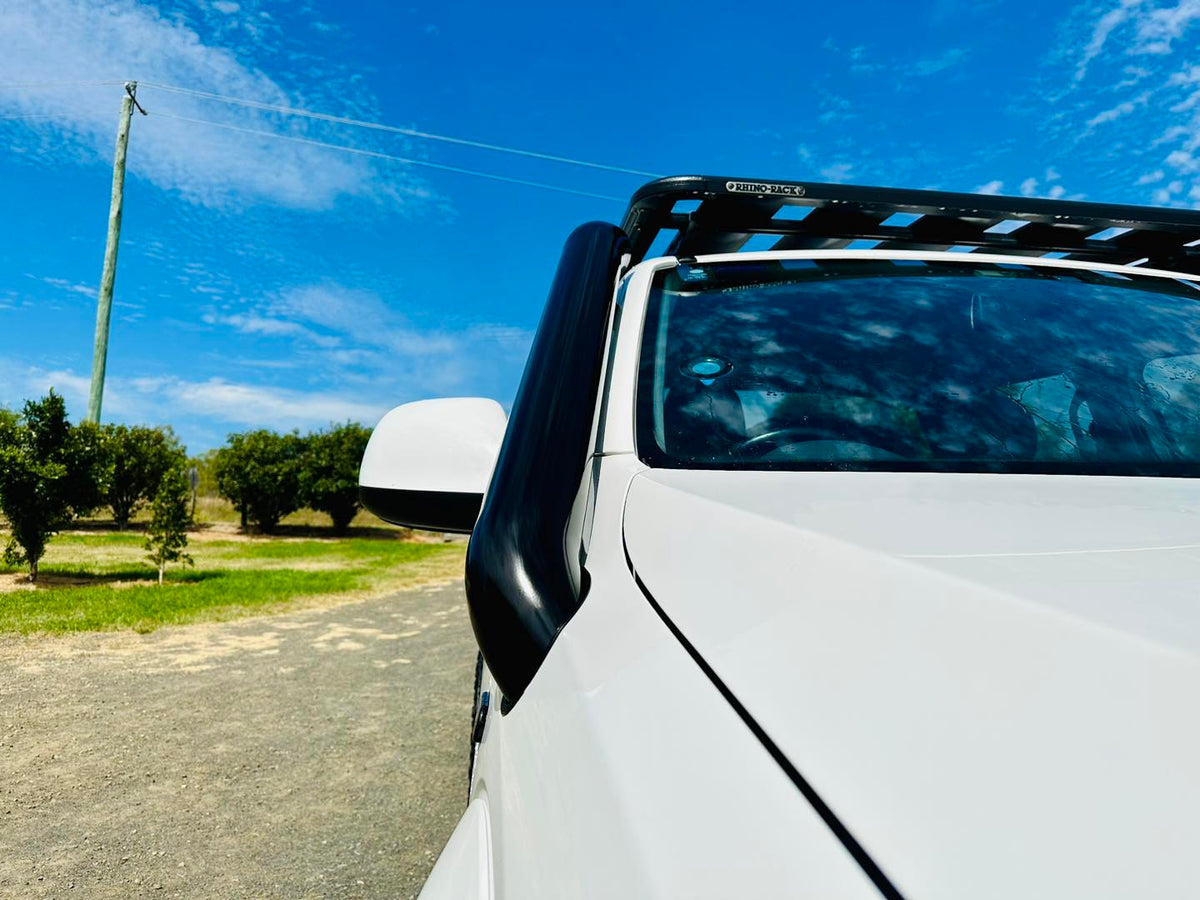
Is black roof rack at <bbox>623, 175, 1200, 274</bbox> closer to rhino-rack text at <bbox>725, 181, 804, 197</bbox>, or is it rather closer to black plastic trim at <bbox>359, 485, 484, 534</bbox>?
rhino-rack text at <bbox>725, 181, 804, 197</bbox>

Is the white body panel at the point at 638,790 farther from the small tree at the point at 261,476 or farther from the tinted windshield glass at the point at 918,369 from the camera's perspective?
the small tree at the point at 261,476

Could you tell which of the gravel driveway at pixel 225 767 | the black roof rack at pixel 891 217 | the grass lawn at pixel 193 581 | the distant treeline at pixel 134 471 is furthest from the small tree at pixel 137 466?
the black roof rack at pixel 891 217

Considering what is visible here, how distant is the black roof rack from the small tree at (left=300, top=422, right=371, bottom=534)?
27.6 metres

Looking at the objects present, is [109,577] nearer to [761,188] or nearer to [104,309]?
[104,309]

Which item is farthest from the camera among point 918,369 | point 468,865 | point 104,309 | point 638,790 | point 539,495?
point 104,309

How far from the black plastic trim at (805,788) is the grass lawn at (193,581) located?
1069 centimetres

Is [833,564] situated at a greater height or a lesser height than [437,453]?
lesser

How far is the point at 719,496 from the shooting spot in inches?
35.3

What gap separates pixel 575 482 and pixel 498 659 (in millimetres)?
277

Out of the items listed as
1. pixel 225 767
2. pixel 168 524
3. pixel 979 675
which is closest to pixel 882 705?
pixel 979 675

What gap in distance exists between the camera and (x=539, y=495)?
41.5 inches

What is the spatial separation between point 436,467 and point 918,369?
92 centimetres

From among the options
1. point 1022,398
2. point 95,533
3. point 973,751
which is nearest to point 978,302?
point 1022,398

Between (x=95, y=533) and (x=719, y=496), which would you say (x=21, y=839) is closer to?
(x=719, y=496)
